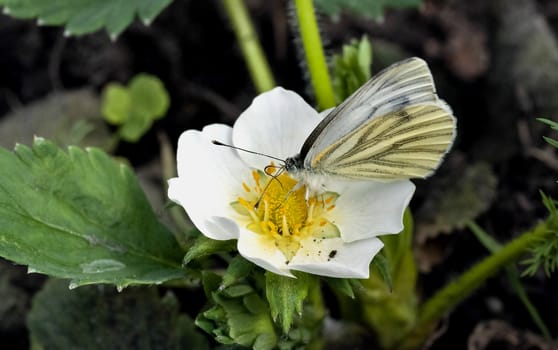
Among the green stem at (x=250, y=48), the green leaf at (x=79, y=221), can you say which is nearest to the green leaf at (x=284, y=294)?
the green leaf at (x=79, y=221)

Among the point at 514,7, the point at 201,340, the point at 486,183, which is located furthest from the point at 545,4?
the point at 201,340

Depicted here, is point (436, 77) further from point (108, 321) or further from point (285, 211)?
point (108, 321)

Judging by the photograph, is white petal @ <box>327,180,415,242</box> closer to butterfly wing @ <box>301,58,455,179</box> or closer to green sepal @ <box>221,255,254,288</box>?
butterfly wing @ <box>301,58,455,179</box>

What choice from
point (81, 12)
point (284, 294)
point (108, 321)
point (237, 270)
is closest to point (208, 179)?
point (237, 270)

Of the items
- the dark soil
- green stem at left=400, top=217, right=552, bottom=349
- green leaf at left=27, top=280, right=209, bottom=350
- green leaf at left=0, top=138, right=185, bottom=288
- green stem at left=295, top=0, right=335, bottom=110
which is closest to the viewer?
green leaf at left=0, top=138, right=185, bottom=288

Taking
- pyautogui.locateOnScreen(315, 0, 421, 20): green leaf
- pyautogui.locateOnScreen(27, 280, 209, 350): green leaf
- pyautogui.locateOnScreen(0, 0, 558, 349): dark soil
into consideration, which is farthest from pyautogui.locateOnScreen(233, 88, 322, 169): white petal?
pyautogui.locateOnScreen(315, 0, 421, 20): green leaf

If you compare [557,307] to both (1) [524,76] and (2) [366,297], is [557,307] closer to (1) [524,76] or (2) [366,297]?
(2) [366,297]

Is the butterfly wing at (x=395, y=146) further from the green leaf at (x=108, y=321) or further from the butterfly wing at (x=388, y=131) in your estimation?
the green leaf at (x=108, y=321)
